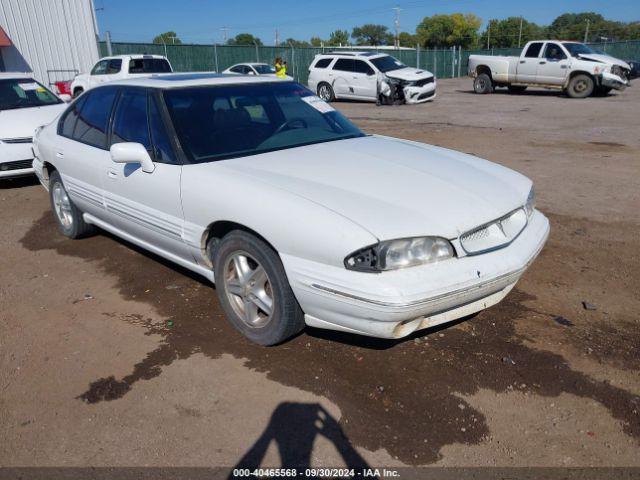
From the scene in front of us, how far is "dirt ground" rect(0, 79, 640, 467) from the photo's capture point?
2.56 metres

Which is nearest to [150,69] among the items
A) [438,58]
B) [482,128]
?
[482,128]

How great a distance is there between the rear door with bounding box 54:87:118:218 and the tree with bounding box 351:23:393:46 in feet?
442

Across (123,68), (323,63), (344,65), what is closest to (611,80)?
(344,65)

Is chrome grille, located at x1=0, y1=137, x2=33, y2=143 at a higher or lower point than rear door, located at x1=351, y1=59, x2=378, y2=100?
higher

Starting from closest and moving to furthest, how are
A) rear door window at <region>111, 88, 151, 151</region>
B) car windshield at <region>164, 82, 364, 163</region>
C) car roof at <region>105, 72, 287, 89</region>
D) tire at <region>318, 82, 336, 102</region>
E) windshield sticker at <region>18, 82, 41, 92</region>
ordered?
car windshield at <region>164, 82, 364, 163</region> → rear door window at <region>111, 88, 151, 151</region> → car roof at <region>105, 72, 287, 89</region> → windshield sticker at <region>18, 82, 41, 92</region> → tire at <region>318, 82, 336, 102</region>

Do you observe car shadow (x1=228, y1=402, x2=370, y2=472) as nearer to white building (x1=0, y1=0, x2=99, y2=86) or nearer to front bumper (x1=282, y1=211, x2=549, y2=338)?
front bumper (x1=282, y1=211, x2=549, y2=338)

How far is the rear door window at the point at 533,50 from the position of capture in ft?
64.3

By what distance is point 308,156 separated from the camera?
370 centimetres

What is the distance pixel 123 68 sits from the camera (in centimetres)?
1644

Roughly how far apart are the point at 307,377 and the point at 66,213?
3.55 metres

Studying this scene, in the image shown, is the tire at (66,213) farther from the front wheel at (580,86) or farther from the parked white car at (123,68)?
the front wheel at (580,86)

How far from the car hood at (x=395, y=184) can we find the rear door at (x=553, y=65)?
17.7m

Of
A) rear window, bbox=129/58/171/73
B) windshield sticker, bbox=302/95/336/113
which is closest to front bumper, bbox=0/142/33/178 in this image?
windshield sticker, bbox=302/95/336/113

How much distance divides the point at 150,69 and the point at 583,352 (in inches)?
645
